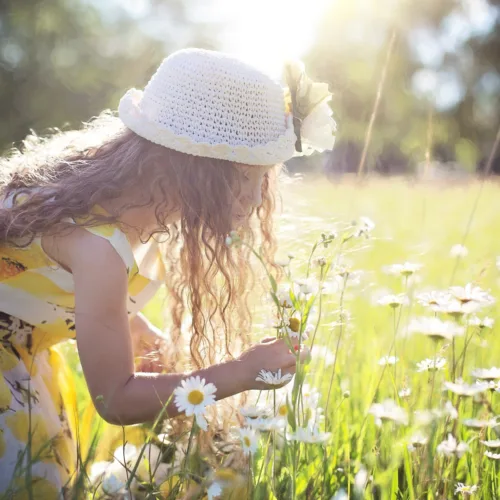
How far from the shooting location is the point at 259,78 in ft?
5.33

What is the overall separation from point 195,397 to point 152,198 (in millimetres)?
620

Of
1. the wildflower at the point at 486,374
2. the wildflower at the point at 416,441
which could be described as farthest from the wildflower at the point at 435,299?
the wildflower at the point at 416,441

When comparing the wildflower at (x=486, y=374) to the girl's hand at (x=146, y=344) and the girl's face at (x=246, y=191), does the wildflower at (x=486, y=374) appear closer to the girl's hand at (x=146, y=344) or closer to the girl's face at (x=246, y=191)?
the girl's face at (x=246, y=191)

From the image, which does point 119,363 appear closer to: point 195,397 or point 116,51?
point 195,397

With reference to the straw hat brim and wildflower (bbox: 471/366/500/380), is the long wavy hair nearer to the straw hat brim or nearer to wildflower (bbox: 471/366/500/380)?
the straw hat brim

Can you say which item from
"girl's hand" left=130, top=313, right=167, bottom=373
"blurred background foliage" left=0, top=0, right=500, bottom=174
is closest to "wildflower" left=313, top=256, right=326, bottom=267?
"girl's hand" left=130, top=313, right=167, bottom=373

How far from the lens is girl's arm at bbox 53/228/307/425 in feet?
4.67

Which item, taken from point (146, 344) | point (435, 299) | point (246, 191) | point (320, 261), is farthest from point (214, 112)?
point (146, 344)

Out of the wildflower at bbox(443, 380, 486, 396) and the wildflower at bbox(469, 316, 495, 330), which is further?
the wildflower at bbox(469, 316, 495, 330)

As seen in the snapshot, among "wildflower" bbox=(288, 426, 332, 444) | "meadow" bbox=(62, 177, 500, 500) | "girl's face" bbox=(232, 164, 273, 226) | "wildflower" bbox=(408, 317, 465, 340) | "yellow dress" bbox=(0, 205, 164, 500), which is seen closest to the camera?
"wildflower" bbox=(288, 426, 332, 444)

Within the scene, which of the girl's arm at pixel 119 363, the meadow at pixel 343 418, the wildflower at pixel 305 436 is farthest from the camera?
the girl's arm at pixel 119 363

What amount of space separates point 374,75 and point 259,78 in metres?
22.4

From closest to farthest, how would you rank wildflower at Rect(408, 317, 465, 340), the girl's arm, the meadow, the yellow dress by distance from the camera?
1. the meadow
2. wildflower at Rect(408, 317, 465, 340)
3. the girl's arm
4. the yellow dress

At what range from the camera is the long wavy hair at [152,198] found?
1.62 meters
